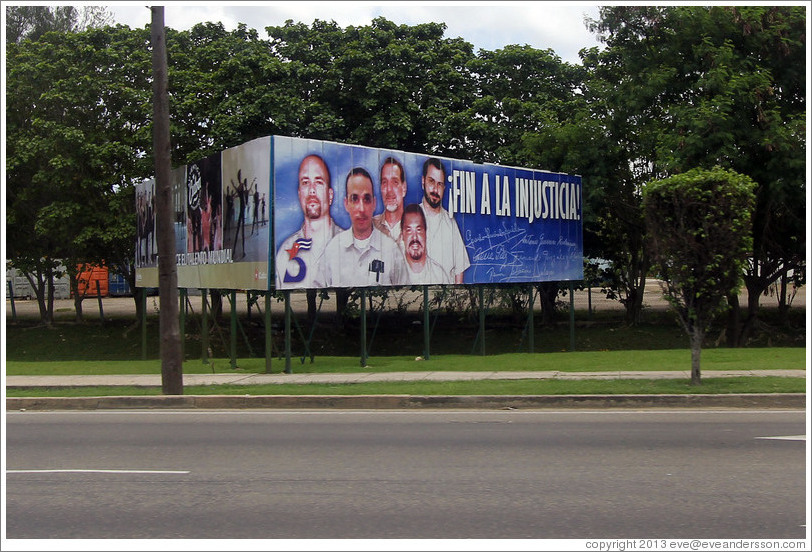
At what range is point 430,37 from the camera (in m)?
29.2

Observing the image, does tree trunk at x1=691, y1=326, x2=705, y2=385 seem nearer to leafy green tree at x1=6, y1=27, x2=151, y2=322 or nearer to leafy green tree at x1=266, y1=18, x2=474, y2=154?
leafy green tree at x1=266, y1=18, x2=474, y2=154

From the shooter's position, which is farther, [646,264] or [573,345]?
[646,264]

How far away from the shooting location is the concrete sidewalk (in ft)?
51.4

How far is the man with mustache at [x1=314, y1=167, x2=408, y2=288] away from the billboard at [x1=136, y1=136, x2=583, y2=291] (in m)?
0.03

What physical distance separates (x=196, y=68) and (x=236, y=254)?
42.2 feet

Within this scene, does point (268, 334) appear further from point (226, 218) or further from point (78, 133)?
point (78, 133)

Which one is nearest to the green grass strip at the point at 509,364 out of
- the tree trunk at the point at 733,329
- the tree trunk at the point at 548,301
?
the tree trunk at the point at 733,329

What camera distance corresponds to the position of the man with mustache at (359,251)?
18.8m

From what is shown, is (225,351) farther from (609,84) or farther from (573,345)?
(609,84)

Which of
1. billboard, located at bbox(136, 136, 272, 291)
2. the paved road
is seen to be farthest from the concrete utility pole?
billboard, located at bbox(136, 136, 272, 291)

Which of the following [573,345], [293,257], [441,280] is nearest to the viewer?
[293,257]

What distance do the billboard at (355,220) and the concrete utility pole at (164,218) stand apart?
2.78m

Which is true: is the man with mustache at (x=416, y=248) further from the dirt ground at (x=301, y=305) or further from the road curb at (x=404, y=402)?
the dirt ground at (x=301, y=305)

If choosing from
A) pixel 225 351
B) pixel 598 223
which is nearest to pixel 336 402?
pixel 225 351
